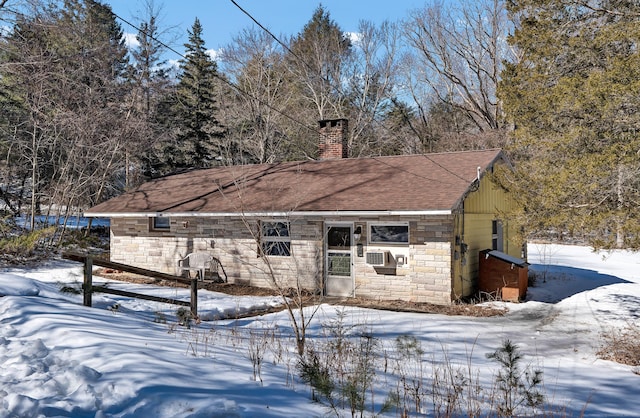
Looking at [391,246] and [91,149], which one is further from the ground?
[91,149]

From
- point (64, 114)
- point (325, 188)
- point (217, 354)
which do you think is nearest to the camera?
point (217, 354)

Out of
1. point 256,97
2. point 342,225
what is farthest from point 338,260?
point 256,97

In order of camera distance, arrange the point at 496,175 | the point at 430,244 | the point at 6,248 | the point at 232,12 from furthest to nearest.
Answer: the point at 6,248 → the point at 496,175 → the point at 430,244 → the point at 232,12

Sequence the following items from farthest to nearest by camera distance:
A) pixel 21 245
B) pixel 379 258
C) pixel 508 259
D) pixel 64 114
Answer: pixel 64 114 → pixel 21 245 → pixel 508 259 → pixel 379 258

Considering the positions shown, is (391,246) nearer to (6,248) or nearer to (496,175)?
(496,175)

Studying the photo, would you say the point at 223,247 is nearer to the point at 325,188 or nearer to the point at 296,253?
the point at 296,253

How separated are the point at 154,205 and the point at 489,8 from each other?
26.1m

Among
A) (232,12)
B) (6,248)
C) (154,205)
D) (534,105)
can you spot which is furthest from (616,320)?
(6,248)

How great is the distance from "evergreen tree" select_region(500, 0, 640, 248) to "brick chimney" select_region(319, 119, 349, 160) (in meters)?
7.57

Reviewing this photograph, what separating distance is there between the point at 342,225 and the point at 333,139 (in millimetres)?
5814

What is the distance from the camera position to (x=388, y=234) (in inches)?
452

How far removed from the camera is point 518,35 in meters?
9.57

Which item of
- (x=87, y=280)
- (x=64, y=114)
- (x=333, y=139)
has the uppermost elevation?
(x=64, y=114)

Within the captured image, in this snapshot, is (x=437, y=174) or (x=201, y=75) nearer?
(x=437, y=174)
